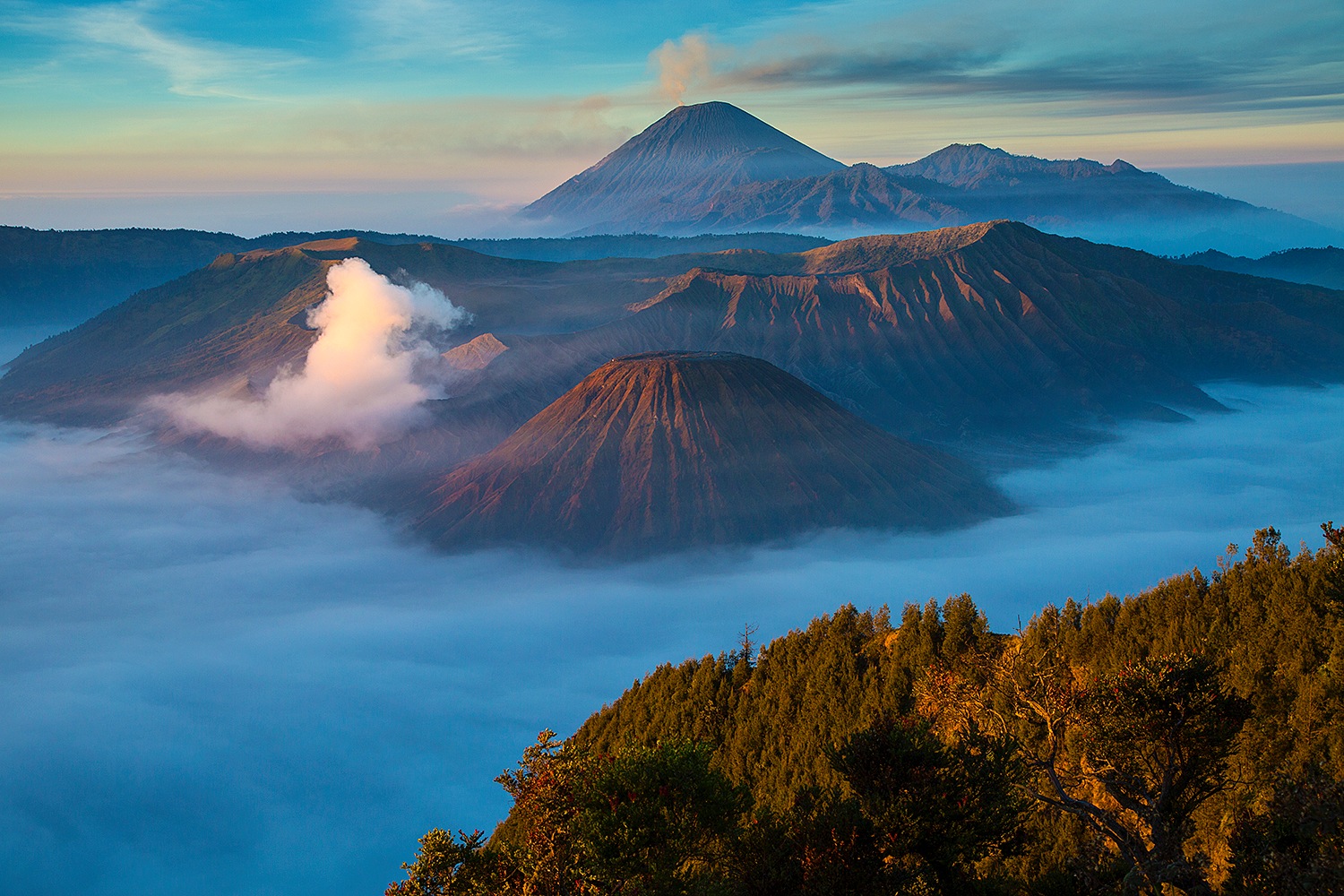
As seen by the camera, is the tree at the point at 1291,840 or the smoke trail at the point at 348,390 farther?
the smoke trail at the point at 348,390

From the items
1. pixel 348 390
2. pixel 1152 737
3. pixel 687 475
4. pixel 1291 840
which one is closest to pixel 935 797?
pixel 1152 737

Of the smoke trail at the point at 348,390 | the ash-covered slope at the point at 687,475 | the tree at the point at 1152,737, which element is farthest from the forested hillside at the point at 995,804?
the smoke trail at the point at 348,390

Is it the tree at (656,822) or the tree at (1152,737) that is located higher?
the tree at (1152,737)

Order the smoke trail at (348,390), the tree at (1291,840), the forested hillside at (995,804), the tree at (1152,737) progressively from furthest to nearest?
the smoke trail at (348,390) < the tree at (1152,737) < the forested hillside at (995,804) < the tree at (1291,840)

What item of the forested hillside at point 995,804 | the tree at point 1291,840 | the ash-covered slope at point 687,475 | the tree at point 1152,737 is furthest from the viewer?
the ash-covered slope at point 687,475

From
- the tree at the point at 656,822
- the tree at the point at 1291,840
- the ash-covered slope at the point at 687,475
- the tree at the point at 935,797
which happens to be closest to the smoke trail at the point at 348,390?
the ash-covered slope at the point at 687,475

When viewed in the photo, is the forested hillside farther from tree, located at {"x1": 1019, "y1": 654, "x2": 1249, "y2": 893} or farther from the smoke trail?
the smoke trail

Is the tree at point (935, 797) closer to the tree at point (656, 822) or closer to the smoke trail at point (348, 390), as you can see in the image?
the tree at point (656, 822)
